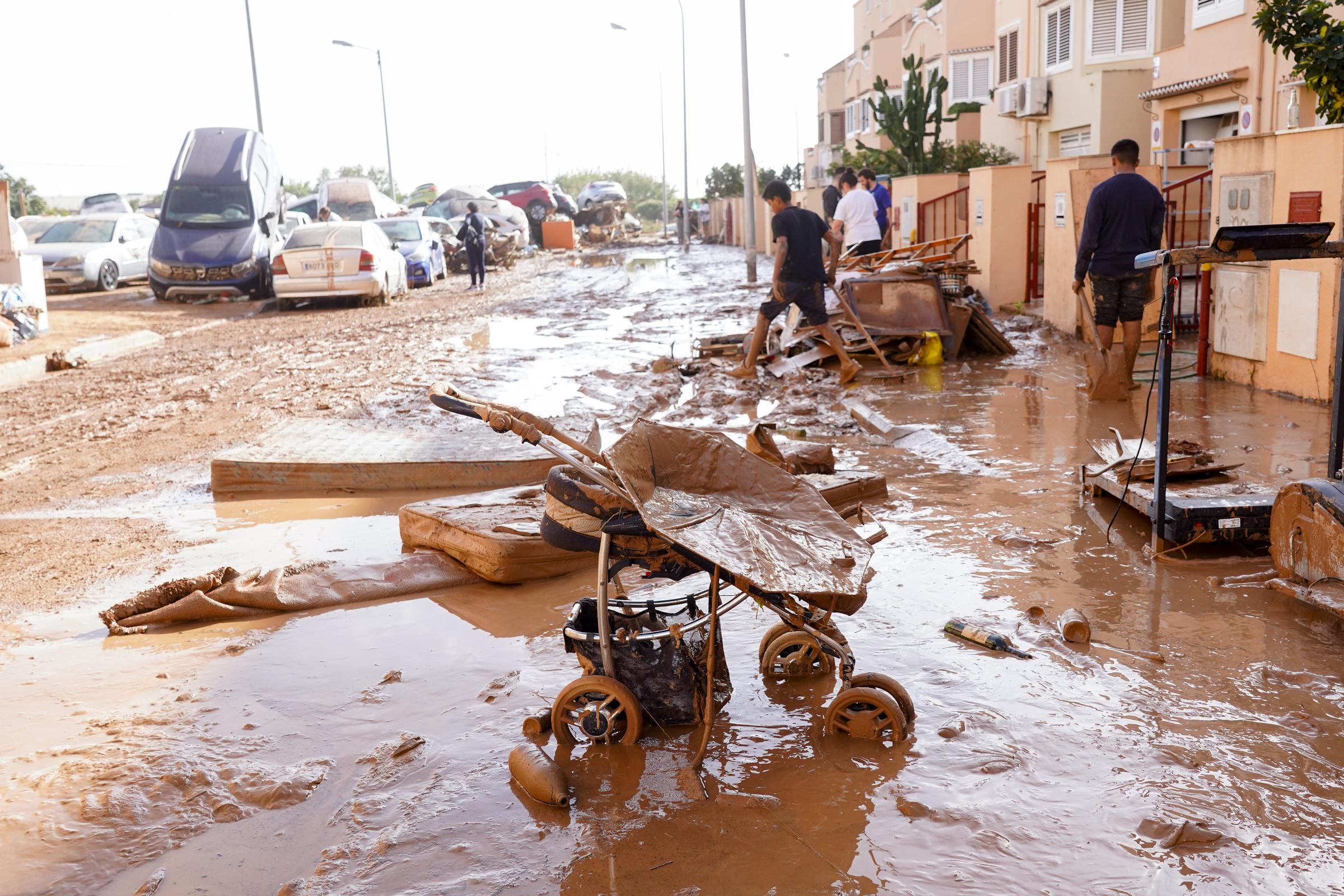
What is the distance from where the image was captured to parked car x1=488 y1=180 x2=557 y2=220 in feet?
147

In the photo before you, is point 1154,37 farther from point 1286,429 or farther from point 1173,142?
point 1286,429

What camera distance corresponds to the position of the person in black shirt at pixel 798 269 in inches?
426

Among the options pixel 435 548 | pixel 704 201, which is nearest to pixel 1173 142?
pixel 435 548

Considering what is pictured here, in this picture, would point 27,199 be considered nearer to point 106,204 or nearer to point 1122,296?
point 106,204

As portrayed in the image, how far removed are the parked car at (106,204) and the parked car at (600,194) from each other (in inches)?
A: 829

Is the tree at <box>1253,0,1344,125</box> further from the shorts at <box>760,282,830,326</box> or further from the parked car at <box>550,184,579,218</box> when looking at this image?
the parked car at <box>550,184,579,218</box>

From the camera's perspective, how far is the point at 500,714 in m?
4.23

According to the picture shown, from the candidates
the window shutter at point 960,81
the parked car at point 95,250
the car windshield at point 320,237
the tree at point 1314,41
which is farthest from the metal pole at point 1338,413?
the window shutter at point 960,81

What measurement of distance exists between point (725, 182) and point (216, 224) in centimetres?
3276

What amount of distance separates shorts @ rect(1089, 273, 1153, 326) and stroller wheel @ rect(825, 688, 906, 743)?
21.1 ft

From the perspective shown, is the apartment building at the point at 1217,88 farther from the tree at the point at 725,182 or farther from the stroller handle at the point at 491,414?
the tree at the point at 725,182

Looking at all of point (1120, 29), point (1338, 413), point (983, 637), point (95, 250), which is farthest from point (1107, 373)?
point (95, 250)

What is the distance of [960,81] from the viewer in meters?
35.5

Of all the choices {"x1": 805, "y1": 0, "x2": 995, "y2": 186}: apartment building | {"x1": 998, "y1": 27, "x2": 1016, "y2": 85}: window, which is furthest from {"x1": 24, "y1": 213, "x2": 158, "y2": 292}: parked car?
{"x1": 998, "y1": 27, "x2": 1016, "y2": 85}: window
